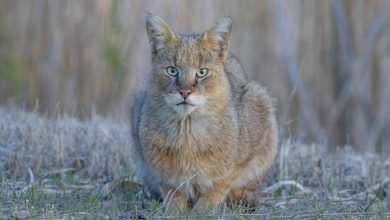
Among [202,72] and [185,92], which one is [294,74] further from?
[185,92]

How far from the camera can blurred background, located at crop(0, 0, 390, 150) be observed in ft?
39.6

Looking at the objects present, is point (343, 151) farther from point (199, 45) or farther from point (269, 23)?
point (269, 23)

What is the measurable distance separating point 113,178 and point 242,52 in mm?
4908

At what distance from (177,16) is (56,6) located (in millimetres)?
1659

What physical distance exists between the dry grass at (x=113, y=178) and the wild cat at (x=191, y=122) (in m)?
0.24

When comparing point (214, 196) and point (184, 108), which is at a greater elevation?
point (184, 108)

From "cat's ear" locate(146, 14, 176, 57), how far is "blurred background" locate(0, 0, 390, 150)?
5197mm

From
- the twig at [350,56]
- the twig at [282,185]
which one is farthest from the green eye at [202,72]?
the twig at [350,56]

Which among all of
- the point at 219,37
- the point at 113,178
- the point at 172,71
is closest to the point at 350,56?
the point at 113,178

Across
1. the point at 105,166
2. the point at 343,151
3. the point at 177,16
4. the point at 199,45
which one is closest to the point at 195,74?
the point at 199,45

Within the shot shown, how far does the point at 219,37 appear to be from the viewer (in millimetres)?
6660

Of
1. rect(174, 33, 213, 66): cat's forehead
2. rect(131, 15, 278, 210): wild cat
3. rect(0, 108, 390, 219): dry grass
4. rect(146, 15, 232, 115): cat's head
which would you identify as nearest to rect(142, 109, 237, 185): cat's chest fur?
rect(131, 15, 278, 210): wild cat

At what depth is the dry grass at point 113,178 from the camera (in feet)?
20.2

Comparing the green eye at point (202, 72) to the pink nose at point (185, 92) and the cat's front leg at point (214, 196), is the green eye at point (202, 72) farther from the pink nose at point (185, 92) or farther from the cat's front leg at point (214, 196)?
the cat's front leg at point (214, 196)
